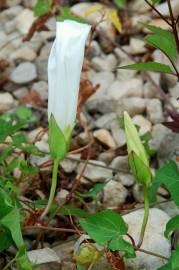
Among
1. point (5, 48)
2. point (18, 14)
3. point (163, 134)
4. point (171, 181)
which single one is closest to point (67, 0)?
point (18, 14)

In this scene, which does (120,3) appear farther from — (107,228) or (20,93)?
(107,228)

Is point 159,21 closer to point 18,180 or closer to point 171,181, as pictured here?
point 18,180

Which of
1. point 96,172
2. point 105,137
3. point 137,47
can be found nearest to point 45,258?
point 96,172

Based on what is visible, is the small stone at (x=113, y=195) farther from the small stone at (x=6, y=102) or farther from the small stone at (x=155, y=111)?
the small stone at (x=6, y=102)

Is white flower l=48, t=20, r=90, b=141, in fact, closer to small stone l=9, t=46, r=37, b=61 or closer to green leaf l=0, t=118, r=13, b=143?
green leaf l=0, t=118, r=13, b=143

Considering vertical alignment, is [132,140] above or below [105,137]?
above

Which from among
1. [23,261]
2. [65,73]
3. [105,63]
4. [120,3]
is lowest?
[105,63]
